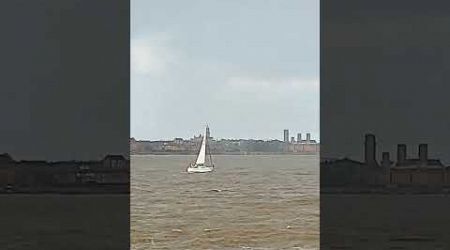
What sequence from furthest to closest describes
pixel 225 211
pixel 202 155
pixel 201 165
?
pixel 201 165 < pixel 202 155 < pixel 225 211

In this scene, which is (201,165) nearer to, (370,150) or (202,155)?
(202,155)

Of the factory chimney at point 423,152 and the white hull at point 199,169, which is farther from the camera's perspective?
the white hull at point 199,169

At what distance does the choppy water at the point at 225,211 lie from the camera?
947cm

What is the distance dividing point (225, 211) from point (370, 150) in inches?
272

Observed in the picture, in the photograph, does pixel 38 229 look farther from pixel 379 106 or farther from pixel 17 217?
pixel 379 106

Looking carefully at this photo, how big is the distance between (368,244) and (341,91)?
114cm

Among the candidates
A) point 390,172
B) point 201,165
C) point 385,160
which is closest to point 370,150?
point 385,160

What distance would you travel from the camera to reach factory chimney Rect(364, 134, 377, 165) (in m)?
6.66

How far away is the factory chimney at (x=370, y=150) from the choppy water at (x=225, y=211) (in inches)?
78.1

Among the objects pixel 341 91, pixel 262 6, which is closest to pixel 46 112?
pixel 341 91

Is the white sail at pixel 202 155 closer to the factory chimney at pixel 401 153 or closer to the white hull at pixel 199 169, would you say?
the white hull at pixel 199 169

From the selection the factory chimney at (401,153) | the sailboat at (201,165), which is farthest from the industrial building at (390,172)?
the sailboat at (201,165)

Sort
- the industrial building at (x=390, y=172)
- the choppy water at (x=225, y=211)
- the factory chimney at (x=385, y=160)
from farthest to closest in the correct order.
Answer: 1. the choppy water at (x=225, y=211)
2. the factory chimney at (x=385, y=160)
3. the industrial building at (x=390, y=172)

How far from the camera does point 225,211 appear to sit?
1346 centimetres
